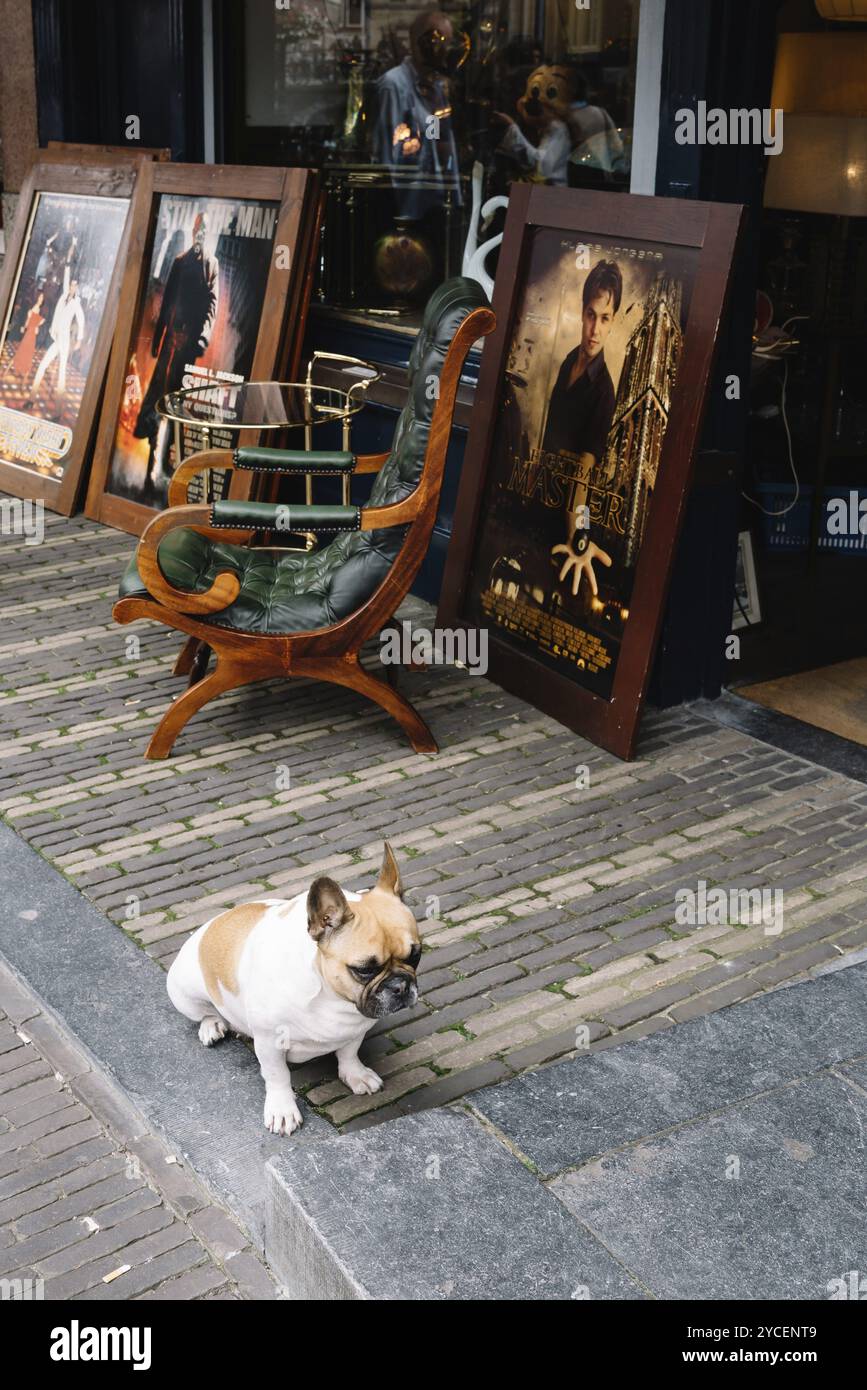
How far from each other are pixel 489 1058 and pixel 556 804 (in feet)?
5.13

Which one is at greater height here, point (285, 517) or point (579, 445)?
point (579, 445)

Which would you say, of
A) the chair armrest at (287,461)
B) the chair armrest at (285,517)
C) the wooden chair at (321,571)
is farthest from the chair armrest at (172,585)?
the chair armrest at (287,461)

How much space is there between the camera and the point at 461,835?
16.7ft

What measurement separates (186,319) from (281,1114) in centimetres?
541

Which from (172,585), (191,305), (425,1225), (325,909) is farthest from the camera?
(191,305)

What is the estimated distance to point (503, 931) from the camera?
449cm

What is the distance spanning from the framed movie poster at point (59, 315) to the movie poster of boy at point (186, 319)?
353 mm

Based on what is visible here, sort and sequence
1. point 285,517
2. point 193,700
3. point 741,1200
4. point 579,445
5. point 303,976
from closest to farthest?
point 741,1200 < point 303,976 < point 285,517 < point 193,700 < point 579,445

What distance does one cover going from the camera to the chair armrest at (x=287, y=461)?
585 centimetres

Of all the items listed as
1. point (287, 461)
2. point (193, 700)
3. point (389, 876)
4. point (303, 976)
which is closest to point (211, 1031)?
point (303, 976)

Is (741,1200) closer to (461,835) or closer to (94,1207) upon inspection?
(94,1207)

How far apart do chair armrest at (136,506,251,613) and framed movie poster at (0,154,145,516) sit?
3326 mm

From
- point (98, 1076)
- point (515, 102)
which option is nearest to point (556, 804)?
point (98, 1076)
